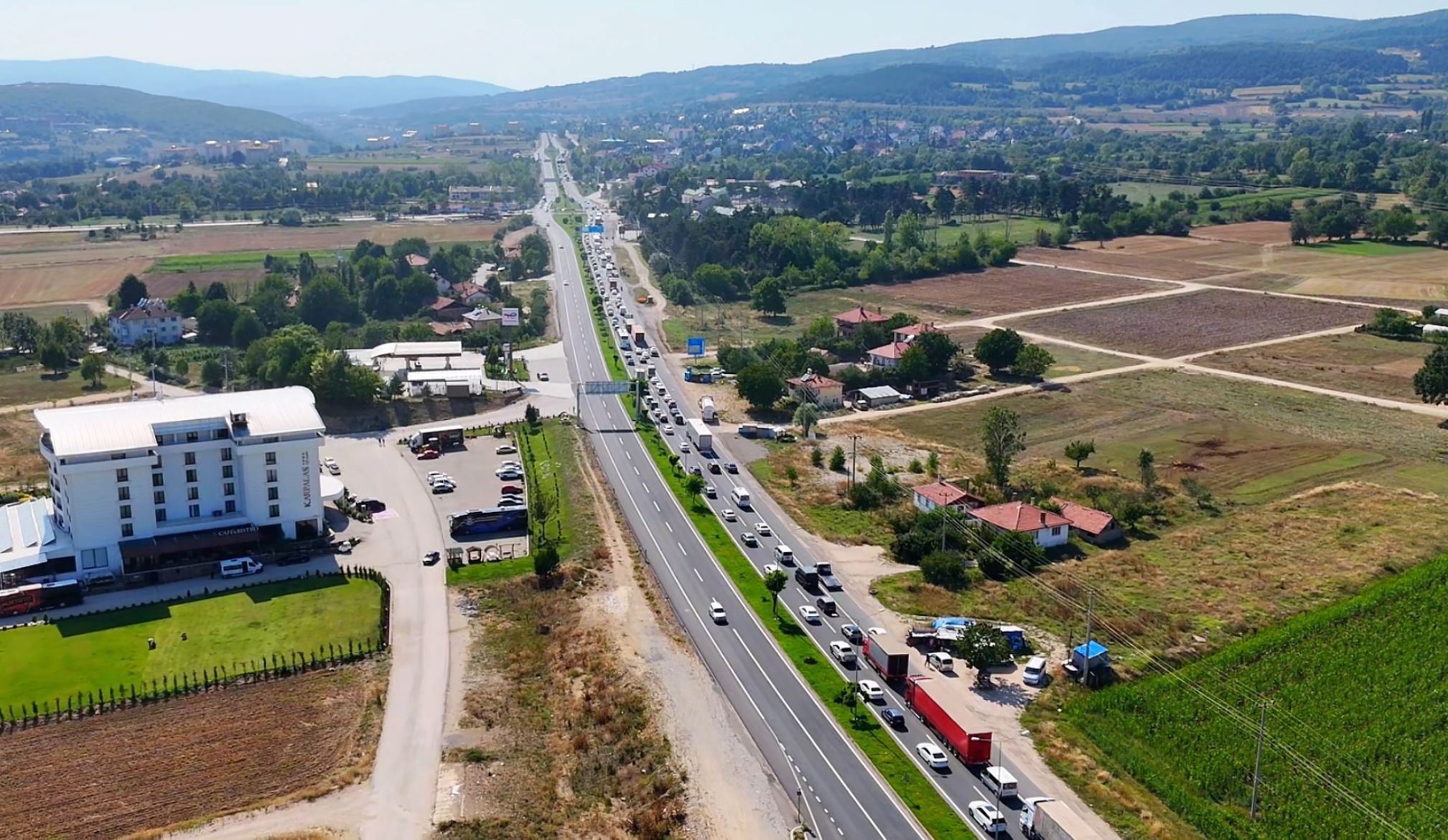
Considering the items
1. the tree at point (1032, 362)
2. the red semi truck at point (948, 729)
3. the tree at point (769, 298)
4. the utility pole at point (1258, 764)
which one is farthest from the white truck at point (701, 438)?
the tree at point (769, 298)

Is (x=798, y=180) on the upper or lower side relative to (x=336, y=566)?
upper

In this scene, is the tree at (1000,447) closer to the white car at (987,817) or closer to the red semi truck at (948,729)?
the red semi truck at (948,729)

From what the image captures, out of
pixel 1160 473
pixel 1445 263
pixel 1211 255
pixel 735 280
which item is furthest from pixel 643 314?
pixel 1445 263

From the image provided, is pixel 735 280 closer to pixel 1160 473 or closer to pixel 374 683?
pixel 1160 473

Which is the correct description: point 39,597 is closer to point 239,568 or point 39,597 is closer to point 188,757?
point 239,568

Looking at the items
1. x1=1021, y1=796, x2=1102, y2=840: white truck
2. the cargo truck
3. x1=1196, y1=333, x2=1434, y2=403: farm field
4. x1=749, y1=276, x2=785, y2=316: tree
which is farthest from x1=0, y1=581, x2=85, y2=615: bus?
x1=1196, y1=333, x2=1434, y2=403: farm field

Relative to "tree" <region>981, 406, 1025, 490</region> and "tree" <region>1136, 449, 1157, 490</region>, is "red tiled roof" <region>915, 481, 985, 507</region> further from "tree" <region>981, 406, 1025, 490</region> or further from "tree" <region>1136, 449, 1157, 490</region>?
"tree" <region>1136, 449, 1157, 490</region>
